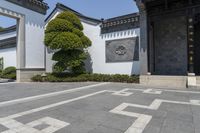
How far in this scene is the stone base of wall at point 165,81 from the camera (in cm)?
960

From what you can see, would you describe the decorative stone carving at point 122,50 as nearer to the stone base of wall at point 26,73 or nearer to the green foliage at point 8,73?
the stone base of wall at point 26,73

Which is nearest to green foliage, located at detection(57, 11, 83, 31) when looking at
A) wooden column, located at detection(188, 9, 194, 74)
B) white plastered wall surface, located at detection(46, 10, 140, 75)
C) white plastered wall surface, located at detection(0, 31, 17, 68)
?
white plastered wall surface, located at detection(46, 10, 140, 75)

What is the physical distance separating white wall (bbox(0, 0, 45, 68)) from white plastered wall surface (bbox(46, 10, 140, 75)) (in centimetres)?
222

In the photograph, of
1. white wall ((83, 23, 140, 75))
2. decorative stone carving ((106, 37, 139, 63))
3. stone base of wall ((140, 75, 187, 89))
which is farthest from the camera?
white wall ((83, 23, 140, 75))

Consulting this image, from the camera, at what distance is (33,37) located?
14664 mm

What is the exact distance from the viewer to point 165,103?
5695mm

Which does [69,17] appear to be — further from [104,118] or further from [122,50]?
[104,118]

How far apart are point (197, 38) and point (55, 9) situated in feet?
40.2

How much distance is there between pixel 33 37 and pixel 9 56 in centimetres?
656

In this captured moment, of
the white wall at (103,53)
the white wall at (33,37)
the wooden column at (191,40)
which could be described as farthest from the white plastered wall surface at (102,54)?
the wooden column at (191,40)

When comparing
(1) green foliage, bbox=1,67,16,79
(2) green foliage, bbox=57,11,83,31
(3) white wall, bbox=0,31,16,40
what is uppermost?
(3) white wall, bbox=0,31,16,40

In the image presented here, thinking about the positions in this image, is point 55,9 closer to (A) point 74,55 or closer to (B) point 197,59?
(A) point 74,55

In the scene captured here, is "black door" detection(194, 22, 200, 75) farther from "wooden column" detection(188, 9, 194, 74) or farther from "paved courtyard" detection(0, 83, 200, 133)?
"paved courtyard" detection(0, 83, 200, 133)

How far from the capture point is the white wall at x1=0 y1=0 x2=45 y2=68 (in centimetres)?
1412
